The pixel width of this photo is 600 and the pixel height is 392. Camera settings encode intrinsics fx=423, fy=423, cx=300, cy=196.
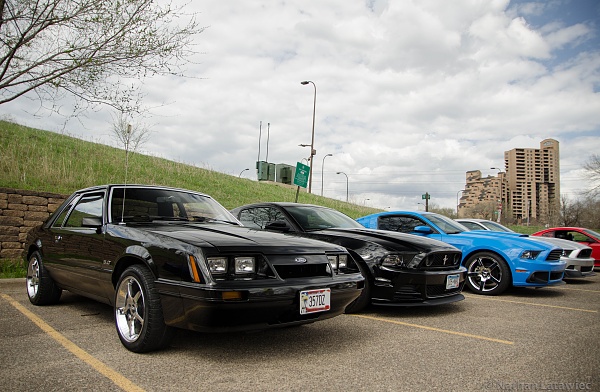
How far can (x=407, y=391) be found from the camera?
266 centimetres

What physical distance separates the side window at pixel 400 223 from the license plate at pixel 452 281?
217cm

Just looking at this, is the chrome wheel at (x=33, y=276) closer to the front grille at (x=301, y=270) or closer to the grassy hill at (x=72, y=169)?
the front grille at (x=301, y=270)

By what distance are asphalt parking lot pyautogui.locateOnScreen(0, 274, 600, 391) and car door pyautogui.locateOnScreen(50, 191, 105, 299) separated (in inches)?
16.5

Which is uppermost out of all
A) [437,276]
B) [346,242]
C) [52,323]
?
[346,242]

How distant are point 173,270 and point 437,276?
322 cm

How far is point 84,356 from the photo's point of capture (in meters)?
3.29

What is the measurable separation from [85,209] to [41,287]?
4.02 feet

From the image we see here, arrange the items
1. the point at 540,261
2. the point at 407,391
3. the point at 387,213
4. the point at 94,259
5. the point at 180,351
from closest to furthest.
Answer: the point at 407,391 < the point at 180,351 < the point at 94,259 < the point at 540,261 < the point at 387,213

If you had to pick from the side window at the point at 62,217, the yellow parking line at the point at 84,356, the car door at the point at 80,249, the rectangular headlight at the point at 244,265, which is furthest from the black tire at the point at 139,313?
the side window at the point at 62,217

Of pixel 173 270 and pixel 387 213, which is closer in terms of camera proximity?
pixel 173 270

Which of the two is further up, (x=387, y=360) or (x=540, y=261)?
(x=540, y=261)

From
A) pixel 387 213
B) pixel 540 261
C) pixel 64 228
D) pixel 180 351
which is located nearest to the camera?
pixel 180 351

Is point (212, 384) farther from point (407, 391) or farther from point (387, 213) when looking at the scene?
point (387, 213)

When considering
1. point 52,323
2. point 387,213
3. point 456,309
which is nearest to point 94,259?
point 52,323
